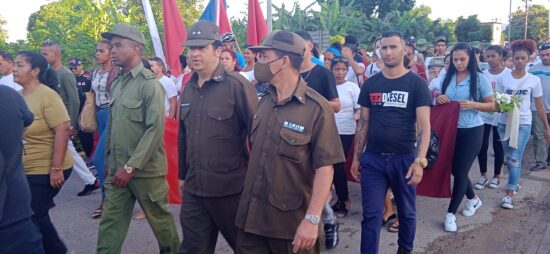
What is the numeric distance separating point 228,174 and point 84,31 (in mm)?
18553

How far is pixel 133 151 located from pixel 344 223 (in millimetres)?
2687

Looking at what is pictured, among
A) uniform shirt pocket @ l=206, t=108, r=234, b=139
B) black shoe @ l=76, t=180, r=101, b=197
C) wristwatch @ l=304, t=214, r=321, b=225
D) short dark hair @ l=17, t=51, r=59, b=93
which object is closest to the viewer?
wristwatch @ l=304, t=214, r=321, b=225

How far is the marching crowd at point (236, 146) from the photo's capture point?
2852 millimetres

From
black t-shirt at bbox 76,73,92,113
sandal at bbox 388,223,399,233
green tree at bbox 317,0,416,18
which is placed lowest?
sandal at bbox 388,223,399,233

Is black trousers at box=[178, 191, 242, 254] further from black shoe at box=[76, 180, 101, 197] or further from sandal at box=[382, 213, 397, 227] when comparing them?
black shoe at box=[76, 180, 101, 197]

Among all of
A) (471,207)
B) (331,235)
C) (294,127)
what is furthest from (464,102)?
(294,127)

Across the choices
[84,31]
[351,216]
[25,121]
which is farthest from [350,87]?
A: [84,31]

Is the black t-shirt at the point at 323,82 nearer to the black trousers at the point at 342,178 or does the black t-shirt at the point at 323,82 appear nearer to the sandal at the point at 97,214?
the black trousers at the point at 342,178

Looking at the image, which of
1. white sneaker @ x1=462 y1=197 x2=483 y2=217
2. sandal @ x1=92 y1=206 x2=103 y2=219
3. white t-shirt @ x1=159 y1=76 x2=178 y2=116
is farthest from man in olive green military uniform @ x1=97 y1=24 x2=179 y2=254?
white sneaker @ x1=462 y1=197 x2=483 y2=217

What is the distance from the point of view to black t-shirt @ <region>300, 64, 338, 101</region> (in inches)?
189

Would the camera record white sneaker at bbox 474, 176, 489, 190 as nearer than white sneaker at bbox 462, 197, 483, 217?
No

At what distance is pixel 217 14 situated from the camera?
27.6 ft

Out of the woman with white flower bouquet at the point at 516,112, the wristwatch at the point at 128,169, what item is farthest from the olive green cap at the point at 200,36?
the woman with white flower bouquet at the point at 516,112

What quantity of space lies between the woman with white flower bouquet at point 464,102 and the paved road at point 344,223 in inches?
16.6
